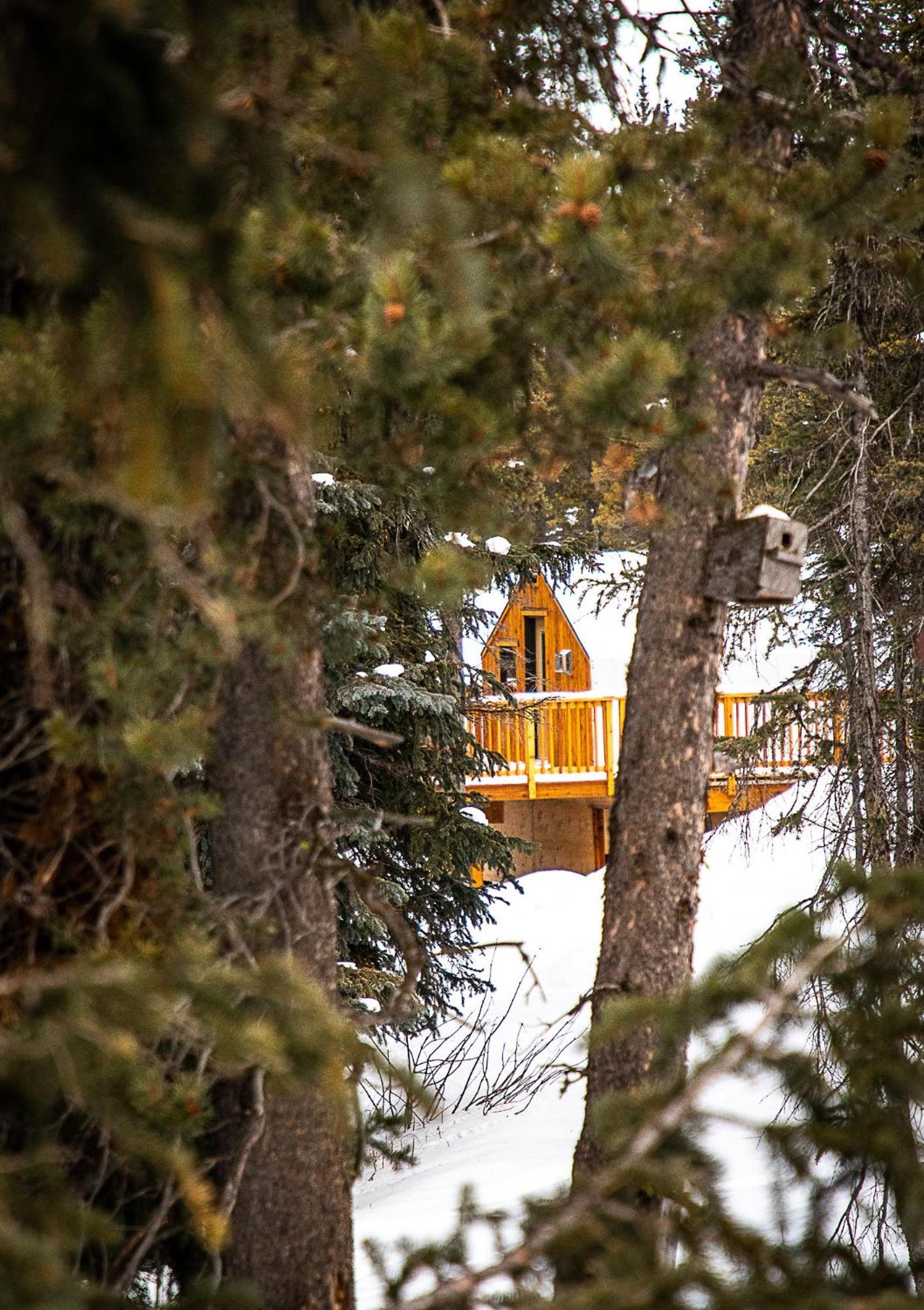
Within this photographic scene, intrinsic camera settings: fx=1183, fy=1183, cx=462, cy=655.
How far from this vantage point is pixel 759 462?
8.09 metres

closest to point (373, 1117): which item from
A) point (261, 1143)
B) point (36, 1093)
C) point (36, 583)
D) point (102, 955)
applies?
point (261, 1143)

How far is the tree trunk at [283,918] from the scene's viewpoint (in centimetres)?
295

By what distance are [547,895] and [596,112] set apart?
9.47 metres

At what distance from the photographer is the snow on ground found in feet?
19.6

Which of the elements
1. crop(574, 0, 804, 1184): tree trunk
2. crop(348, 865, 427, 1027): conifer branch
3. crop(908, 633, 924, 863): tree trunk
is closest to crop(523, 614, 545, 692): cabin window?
crop(908, 633, 924, 863): tree trunk

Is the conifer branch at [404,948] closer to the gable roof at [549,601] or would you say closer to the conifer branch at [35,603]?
the conifer branch at [35,603]

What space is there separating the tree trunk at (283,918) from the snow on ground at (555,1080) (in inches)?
26.9

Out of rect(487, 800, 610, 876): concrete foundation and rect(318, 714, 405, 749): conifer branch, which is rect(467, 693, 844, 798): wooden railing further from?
rect(318, 714, 405, 749): conifer branch

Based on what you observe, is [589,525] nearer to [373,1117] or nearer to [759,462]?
[759,462]

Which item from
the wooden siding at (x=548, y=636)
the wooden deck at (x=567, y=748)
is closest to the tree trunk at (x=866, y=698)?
the wooden deck at (x=567, y=748)

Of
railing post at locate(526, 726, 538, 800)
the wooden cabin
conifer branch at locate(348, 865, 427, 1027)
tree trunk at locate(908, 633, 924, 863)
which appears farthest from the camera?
railing post at locate(526, 726, 538, 800)

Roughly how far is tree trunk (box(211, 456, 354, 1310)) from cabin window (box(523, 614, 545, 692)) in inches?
534

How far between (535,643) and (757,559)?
529 inches

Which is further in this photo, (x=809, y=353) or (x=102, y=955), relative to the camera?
(x=809, y=353)
